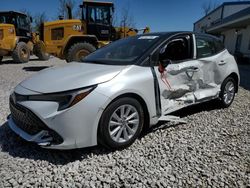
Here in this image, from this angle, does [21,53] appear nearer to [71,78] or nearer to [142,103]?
[71,78]

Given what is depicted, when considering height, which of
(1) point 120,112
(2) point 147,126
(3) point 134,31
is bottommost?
(2) point 147,126

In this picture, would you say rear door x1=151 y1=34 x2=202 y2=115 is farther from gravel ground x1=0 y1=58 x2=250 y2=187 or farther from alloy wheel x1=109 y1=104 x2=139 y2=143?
alloy wheel x1=109 y1=104 x2=139 y2=143

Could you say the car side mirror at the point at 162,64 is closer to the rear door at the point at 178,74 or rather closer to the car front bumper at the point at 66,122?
the rear door at the point at 178,74

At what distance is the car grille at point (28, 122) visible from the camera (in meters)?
2.71

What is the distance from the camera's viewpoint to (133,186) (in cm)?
245

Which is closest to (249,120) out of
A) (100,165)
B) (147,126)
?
(147,126)

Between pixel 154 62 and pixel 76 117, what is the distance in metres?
1.42

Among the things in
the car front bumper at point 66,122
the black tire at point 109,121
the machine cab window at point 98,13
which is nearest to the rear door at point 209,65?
the black tire at point 109,121

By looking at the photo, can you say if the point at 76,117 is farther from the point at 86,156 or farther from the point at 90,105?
the point at 86,156

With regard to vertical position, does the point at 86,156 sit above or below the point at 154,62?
below

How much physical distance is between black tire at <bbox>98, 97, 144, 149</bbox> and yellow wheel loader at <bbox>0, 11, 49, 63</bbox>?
10.5m

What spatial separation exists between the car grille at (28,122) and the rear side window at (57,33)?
8.33 metres

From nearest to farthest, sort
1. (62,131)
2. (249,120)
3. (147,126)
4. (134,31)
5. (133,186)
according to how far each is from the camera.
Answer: (133,186), (62,131), (147,126), (249,120), (134,31)

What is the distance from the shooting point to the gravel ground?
99.7 inches
